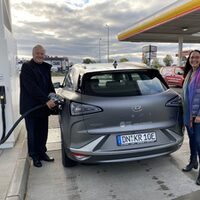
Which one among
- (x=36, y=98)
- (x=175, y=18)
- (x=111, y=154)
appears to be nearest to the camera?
(x=111, y=154)

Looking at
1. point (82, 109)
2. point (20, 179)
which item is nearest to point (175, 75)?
point (82, 109)

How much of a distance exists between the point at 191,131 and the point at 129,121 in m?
0.93

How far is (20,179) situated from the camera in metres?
3.64

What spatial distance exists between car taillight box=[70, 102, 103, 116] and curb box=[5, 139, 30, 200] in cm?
113

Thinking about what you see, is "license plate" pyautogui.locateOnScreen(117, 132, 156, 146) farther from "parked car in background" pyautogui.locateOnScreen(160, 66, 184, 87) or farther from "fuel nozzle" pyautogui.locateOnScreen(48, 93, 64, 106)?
"parked car in background" pyautogui.locateOnScreen(160, 66, 184, 87)

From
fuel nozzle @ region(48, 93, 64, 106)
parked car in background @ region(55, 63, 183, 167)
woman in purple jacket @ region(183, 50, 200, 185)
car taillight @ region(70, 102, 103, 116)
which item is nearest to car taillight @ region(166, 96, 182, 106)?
parked car in background @ region(55, 63, 183, 167)

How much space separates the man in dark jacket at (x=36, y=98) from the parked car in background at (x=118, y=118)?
0.57m

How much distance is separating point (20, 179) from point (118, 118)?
1.54m

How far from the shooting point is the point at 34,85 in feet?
13.3

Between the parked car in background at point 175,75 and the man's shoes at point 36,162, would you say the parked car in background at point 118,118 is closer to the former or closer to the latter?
the man's shoes at point 36,162

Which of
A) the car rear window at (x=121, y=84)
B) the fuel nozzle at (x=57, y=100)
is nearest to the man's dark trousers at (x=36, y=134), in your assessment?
the fuel nozzle at (x=57, y=100)

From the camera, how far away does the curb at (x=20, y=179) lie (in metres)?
3.24

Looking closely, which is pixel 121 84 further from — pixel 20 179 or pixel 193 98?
pixel 20 179

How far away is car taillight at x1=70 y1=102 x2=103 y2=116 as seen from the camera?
344 cm
